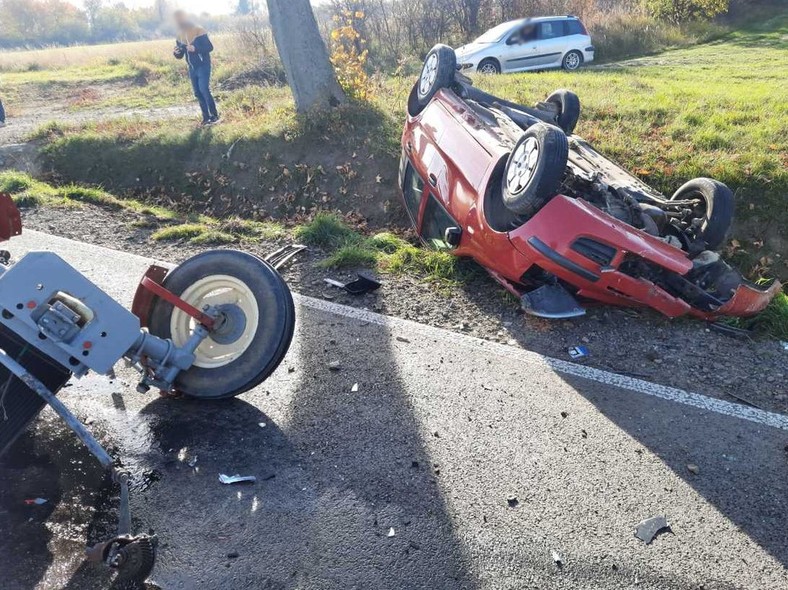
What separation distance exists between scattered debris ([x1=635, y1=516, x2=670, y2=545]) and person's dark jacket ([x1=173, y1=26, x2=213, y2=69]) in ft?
33.3

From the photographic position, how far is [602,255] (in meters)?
4.16

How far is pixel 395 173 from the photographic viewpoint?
310 inches

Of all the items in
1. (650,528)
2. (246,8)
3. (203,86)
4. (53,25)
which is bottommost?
→ (650,528)

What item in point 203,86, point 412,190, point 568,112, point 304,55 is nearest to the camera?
point 412,190

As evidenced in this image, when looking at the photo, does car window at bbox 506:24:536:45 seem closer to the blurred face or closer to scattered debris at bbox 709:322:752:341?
the blurred face

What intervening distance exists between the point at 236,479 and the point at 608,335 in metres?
2.69

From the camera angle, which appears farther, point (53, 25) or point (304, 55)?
point (53, 25)

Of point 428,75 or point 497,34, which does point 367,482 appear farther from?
point 497,34

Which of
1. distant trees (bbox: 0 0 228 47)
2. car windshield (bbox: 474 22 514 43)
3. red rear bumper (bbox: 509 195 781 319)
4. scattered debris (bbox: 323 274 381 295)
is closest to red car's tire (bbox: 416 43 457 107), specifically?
scattered debris (bbox: 323 274 381 295)

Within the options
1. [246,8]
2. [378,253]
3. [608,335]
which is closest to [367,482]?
[608,335]

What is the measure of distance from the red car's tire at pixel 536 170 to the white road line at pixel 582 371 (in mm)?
988

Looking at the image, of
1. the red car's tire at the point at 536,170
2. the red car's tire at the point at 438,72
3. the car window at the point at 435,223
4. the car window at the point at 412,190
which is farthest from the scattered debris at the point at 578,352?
the red car's tire at the point at 438,72

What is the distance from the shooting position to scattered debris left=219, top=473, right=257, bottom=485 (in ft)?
9.52

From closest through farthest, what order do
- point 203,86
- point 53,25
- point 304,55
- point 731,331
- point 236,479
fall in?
point 236,479 < point 731,331 < point 304,55 < point 203,86 < point 53,25
